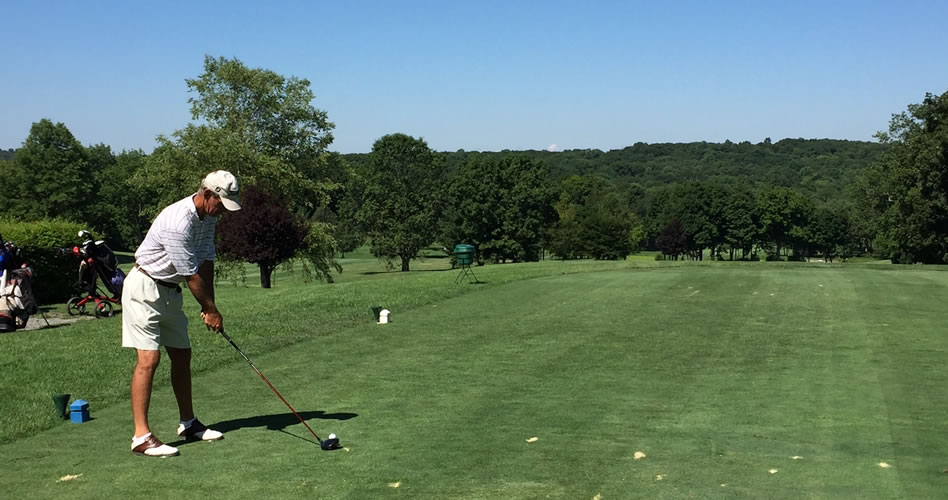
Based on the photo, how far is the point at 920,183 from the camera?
180ft

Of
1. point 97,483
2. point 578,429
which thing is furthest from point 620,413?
point 97,483

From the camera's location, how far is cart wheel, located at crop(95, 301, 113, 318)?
18.3 metres

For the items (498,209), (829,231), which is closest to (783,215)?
(829,231)

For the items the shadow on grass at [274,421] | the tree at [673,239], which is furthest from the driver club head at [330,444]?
the tree at [673,239]

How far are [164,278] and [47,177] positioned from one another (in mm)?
72034

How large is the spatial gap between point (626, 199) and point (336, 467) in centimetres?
15156

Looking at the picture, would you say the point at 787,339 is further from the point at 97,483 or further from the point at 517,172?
the point at 517,172

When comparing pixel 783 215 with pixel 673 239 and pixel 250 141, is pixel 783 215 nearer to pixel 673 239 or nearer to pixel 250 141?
pixel 673 239

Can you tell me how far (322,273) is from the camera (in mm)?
49125

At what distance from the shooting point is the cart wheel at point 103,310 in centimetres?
1834

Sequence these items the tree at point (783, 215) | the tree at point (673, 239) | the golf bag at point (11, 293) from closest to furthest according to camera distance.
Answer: the golf bag at point (11, 293) → the tree at point (673, 239) → the tree at point (783, 215)

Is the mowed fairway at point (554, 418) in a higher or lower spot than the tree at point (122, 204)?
lower

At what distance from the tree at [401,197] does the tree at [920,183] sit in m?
37.4

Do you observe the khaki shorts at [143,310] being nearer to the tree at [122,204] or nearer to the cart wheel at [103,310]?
the cart wheel at [103,310]
